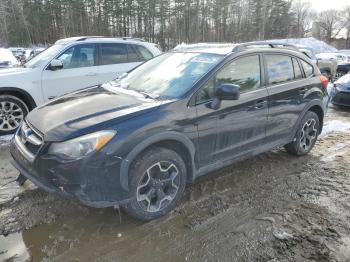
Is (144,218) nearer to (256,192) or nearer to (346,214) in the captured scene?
(256,192)

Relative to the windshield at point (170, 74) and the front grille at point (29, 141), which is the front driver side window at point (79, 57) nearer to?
the windshield at point (170, 74)

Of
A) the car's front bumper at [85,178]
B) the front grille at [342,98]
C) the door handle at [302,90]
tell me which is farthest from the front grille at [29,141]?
the front grille at [342,98]

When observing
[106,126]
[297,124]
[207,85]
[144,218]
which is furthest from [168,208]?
[297,124]

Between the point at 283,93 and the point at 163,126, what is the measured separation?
2.03m

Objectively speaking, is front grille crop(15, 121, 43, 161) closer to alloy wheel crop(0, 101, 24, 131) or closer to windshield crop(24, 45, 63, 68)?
alloy wheel crop(0, 101, 24, 131)

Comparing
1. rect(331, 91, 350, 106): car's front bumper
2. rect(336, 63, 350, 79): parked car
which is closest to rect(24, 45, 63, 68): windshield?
rect(331, 91, 350, 106): car's front bumper

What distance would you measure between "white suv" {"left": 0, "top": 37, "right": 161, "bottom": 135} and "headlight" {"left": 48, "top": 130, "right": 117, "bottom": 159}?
3730mm

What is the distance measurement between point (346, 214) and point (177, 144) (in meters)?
2.00

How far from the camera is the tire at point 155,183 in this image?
10.1 ft

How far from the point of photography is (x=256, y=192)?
4.04 m

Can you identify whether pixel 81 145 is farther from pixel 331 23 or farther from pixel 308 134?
pixel 331 23

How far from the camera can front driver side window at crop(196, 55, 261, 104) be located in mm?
3580

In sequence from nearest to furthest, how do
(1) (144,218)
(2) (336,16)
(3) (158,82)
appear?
(1) (144,218) → (3) (158,82) → (2) (336,16)

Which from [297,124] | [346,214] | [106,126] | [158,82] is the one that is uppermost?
[158,82]
